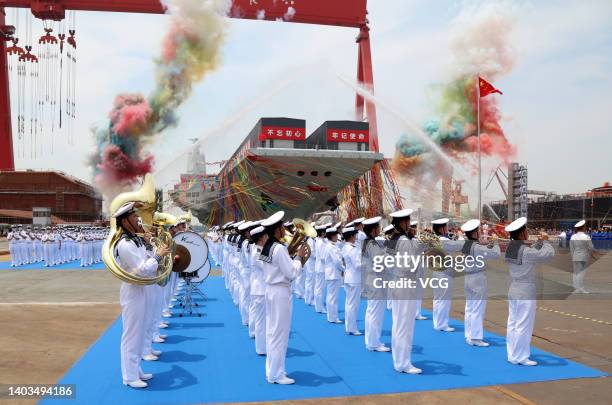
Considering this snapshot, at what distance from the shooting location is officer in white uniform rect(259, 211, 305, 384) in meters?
6.27

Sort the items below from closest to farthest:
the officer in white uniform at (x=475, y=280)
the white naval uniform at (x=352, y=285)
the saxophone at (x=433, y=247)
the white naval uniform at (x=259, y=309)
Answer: the white naval uniform at (x=259, y=309)
the officer in white uniform at (x=475, y=280)
the saxophone at (x=433, y=247)
the white naval uniform at (x=352, y=285)

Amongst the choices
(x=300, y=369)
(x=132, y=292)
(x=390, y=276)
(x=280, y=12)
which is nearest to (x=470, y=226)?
(x=390, y=276)

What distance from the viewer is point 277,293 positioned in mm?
6398

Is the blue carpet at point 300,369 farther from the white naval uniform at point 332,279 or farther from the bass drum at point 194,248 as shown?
the bass drum at point 194,248

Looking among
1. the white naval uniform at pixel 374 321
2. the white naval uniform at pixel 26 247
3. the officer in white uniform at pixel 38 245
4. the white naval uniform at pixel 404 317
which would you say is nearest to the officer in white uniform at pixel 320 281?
the white naval uniform at pixel 374 321

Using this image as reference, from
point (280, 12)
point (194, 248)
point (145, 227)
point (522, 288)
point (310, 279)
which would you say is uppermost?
point (280, 12)

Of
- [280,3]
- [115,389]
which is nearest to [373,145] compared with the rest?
[280,3]

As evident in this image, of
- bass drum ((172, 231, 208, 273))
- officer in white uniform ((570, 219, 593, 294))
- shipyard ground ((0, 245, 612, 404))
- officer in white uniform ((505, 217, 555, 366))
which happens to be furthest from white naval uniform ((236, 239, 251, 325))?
officer in white uniform ((570, 219, 593, 294))

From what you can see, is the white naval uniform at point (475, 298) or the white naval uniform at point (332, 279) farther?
the white naval uniform at point (332, 279)

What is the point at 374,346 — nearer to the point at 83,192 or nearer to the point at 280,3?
the point at 280,3

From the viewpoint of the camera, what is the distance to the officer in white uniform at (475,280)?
8062mm

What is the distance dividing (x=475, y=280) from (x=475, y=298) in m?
0.30

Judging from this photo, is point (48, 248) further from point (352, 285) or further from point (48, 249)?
point (352, 285)

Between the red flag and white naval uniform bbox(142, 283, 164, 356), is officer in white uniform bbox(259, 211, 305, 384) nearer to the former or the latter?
white naval uniform bbox(142, 283, 164, 356)
